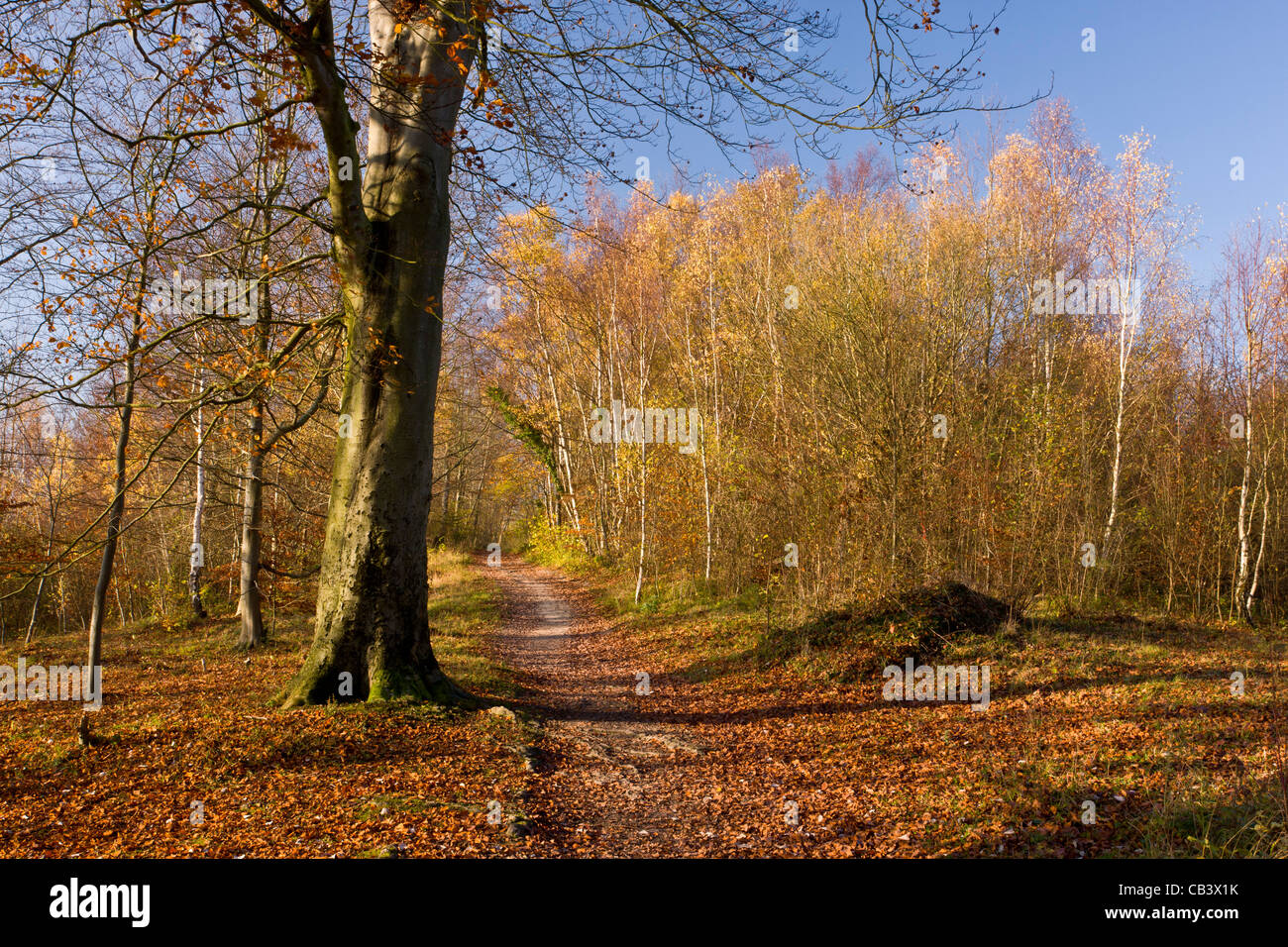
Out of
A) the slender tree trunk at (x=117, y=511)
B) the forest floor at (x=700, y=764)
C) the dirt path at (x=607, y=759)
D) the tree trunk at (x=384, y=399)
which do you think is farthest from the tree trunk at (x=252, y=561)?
the tree trunk at (x=384, y=399)

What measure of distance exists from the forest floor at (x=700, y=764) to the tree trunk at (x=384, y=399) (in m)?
0.48

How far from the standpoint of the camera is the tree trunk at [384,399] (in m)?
6.34

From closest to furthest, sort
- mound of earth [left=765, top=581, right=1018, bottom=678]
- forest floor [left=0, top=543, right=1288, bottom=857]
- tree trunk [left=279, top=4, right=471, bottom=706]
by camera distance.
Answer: forest floor [left=0, top=543, right=1288, bottom=857]
tree trunk [left=279, top=4, right=471, bottom=706]
mound of earth [left=765, top=581, right=1018, bottom=678]

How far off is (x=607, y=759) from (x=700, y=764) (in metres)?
0.79

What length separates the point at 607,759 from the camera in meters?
6.15

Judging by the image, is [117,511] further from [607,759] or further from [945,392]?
[945,392]

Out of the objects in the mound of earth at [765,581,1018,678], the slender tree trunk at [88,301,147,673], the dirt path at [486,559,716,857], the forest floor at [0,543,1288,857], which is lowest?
the dirt path at [486,559,716,857]

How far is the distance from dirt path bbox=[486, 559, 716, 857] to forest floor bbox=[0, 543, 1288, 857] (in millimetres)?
30

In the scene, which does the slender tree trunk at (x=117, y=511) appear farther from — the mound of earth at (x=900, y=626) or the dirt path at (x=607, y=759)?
the mound of earth at (x=900, y=626)

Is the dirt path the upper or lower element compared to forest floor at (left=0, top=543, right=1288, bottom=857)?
lower

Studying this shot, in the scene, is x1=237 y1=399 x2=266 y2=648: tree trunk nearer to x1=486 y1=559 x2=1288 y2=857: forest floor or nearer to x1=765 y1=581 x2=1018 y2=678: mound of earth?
x1=486 y1=559 x2=1288 y2=857: forest floor

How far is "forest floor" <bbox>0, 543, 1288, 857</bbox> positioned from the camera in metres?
4.05

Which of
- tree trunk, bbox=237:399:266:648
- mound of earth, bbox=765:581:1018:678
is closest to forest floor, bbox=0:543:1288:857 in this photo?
mound of earth, bbox=765:581:1018:678
